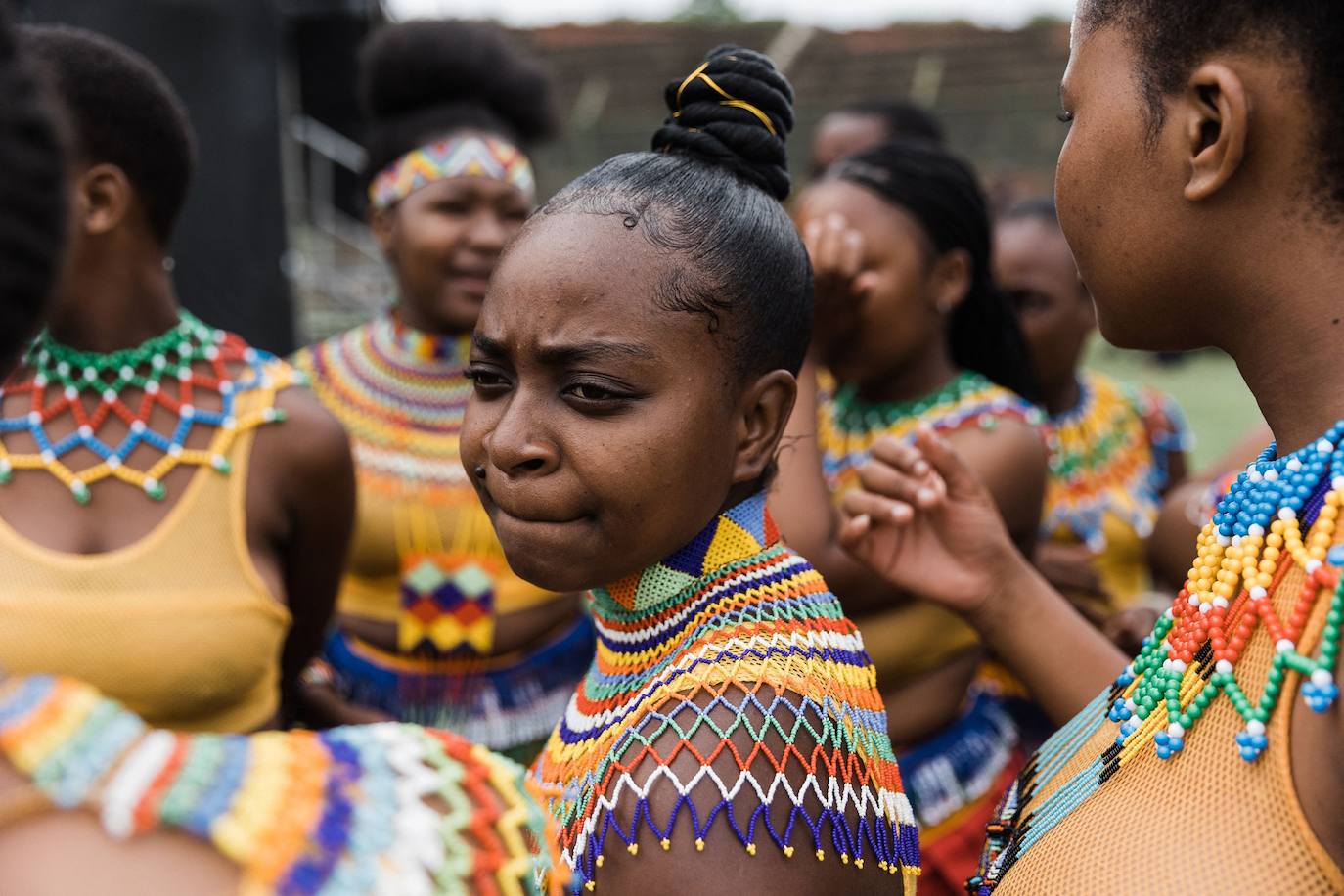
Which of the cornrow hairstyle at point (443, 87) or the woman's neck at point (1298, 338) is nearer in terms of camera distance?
the woman's neck at point (1298, 338)

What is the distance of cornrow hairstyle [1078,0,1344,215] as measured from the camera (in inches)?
51.4

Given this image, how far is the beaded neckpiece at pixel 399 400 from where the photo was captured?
377 centimetres

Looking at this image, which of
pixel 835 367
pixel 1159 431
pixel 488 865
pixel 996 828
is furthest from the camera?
pixel 1159 431

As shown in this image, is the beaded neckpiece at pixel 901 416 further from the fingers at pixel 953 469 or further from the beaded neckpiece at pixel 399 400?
the beaded neckpiece at pixel 399 400

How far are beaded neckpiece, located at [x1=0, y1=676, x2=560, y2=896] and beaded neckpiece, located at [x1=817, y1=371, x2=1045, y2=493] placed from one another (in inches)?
76.7

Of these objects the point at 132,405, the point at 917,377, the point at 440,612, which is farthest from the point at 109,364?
the point at 917,377

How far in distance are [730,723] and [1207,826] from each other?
54cm

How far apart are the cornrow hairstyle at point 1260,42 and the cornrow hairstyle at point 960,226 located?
5.62 ft

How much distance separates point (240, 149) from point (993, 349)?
4841mm

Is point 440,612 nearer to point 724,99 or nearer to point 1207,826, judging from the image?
point 724,99

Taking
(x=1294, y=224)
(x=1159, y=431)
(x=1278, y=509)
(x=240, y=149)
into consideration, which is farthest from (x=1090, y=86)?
(x=240, y=149)

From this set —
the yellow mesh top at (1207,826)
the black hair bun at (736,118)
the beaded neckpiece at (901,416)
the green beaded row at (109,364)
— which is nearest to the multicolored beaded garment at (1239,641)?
the yellow mesh top at (1207,826)

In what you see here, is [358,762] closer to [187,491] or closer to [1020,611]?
[1020,611]

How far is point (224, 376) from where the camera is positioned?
2707 millimetres
